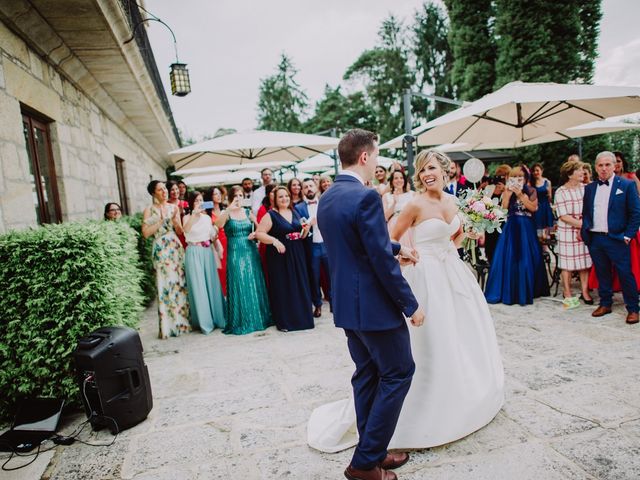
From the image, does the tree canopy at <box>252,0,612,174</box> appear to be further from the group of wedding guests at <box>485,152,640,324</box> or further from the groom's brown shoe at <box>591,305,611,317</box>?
the groom's brown shoe at <box>591,305,611,317</box>

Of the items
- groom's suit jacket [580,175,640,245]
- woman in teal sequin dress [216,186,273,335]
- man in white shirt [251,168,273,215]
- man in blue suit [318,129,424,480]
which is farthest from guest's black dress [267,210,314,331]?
groom's suit jacket [580,175,640,245]

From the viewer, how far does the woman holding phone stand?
6074 millimetres

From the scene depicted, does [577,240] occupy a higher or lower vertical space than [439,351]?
higher

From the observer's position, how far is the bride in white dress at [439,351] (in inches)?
108

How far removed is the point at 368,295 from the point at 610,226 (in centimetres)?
431

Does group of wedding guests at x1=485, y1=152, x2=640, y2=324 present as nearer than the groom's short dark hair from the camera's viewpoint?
No

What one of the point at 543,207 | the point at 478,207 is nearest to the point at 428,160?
the point at 478,207

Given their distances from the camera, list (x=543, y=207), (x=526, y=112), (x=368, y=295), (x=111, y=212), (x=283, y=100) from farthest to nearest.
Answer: (x=283, y=100), (x=543, y=207), (x=526, y=112), (x=111, y=212), (x=368, y=295)

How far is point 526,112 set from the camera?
6.87m

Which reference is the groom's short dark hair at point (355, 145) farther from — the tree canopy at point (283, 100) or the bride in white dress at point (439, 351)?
the tree canopy at point (283, 100)

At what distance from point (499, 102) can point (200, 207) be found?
430cm

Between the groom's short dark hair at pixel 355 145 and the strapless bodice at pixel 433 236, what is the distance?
98 centimetres

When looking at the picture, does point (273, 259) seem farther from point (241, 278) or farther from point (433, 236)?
point (433, 236)

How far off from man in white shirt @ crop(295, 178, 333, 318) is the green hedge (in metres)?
3.34
